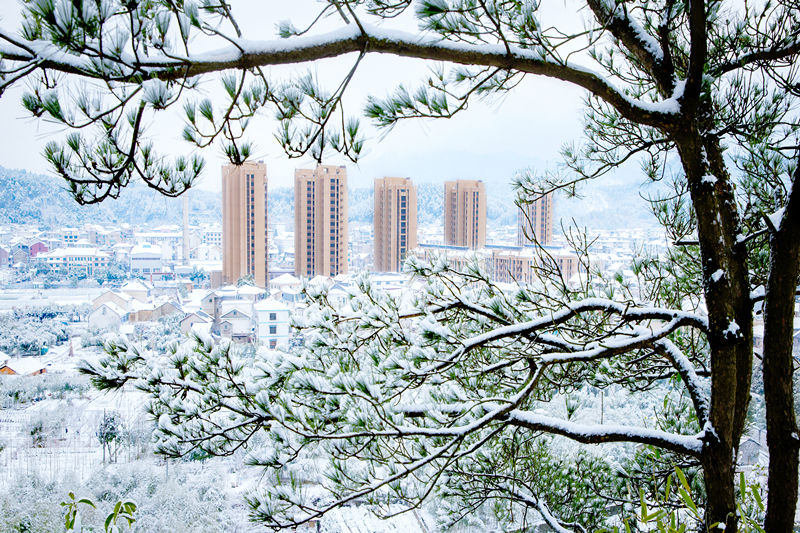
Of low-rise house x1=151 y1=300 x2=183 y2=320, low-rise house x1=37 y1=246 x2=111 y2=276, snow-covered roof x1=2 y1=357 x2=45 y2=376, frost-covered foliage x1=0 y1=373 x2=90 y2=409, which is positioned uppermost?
low-rise house x1=37 y1=246 x2=111 y2=276

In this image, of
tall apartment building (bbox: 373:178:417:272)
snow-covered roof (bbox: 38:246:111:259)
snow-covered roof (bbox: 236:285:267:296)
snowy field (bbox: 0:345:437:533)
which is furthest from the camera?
snow-covered roof (bbox: 236:285:267:296)

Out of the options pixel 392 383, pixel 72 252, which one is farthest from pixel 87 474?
pixel 392 383

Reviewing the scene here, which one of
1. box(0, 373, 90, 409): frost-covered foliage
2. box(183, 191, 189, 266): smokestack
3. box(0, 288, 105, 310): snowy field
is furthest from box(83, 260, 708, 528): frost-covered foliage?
box(183, 191, 189, 266): smokestack

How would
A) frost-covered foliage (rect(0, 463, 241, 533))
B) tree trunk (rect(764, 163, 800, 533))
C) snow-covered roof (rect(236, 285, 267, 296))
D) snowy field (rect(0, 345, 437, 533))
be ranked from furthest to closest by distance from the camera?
snow-covered roof (rect(236, 285, 267, 296)) < snowy field (rect(0, 345, 437, 533)) < frost-covered foliage (rect(0, 463, 241, 533)) < tree trunk (rect(764, 163, 800, 533))

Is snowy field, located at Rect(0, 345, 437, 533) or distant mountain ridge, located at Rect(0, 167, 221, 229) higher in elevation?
distant mountain ridge, located at Rect(0, 167, 221, 229)

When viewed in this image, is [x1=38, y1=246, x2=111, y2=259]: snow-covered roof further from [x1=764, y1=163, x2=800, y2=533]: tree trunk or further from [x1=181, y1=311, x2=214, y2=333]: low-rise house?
[x1=764, y1=163, x2=800, y2=533]: tree trunk

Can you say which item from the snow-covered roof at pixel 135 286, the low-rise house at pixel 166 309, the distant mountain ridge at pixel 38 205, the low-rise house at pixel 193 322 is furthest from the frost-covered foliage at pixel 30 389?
the low-rise house at pixel 193 322

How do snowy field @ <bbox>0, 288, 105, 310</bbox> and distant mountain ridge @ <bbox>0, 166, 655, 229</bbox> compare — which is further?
snowy field @ <bbox>0, 288, 105, 310</bbox>

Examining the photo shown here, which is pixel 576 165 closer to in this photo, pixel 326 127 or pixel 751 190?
pixel 751 190
